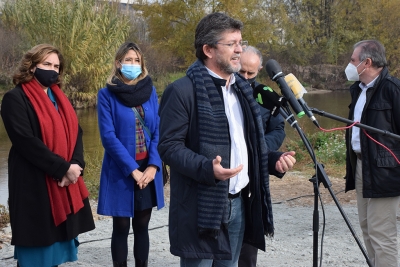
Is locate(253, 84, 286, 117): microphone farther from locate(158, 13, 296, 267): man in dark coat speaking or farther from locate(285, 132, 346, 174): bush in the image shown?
locate(285, 132, 346, 174): bush

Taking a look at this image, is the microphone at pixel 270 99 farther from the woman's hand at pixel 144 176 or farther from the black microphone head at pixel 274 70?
the woman's hand at pixel 144 176

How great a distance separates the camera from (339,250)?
5.11m

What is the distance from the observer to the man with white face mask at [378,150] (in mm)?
3830

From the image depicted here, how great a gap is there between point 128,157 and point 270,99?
1592 mm

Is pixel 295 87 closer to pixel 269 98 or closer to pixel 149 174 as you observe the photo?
pixel 269 98

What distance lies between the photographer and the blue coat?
407 cm

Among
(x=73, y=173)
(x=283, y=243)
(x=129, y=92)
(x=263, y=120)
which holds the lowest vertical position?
(x=283, y=243)

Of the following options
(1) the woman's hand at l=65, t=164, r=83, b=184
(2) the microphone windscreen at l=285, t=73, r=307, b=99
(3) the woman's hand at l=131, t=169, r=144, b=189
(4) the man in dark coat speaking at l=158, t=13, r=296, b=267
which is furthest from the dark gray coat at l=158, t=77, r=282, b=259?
(3) the woman's hand at l=131, t=169, r=144, b=189

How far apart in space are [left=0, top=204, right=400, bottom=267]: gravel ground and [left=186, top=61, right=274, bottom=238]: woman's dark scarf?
2234 mm

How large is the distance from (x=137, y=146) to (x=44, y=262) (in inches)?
45.3

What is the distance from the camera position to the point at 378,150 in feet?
12.6

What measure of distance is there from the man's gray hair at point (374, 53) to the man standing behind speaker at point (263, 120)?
0.84 metres

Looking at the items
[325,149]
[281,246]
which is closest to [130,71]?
[281,246]

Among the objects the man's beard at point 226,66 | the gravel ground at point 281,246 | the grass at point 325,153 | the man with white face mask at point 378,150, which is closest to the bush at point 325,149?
the grass at point 325,153
